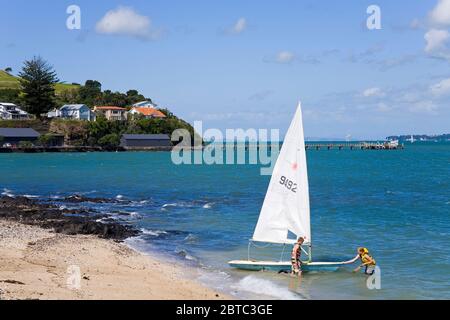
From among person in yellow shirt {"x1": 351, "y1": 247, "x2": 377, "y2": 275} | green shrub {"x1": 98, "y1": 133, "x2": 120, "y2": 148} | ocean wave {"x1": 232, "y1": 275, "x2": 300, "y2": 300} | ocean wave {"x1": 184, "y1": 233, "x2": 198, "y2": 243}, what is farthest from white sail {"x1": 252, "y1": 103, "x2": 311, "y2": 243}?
green shrub {"x1": 98, "y1": 133, "x2": 120, "y2": 148}

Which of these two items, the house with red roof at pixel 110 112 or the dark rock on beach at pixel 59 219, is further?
the house with red roof at pixel 110 112

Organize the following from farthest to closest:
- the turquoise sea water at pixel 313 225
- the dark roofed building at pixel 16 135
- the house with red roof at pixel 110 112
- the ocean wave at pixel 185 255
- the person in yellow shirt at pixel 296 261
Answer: the house with red roof at pixel 110 112, the dark roofed building at pixel 16 135, the ocean wave at pixel 185 255, the person in yellow shirt at pixel 296 261, the turquoise sea water at pixel 313 225

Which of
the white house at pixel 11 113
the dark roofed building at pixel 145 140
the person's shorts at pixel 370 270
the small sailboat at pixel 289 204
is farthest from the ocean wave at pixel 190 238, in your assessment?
the white house at pixel 11 113

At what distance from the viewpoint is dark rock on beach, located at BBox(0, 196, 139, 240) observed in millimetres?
32188

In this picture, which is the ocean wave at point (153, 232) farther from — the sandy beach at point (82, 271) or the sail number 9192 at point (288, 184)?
the sail number 9192 at point (288, 184)

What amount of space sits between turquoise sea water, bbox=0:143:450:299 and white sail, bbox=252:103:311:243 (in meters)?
2.00

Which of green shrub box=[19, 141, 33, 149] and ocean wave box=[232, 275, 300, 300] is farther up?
green shrub box=[19, 141, 33, 149]

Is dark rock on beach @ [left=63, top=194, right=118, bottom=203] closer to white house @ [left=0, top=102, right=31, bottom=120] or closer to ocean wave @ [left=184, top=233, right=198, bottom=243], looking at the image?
ocean wave @ [left=184, top=233, right=198, bottom=243]

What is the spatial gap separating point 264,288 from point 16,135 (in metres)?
149

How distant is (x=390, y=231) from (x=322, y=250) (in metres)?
8.27

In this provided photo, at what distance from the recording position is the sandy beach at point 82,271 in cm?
1820

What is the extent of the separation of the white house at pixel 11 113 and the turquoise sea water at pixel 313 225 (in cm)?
10262

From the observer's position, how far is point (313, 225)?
123 ft
